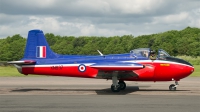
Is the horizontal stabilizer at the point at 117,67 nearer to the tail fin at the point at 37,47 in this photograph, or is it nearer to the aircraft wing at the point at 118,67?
the aircraft wing at the point at 118,67

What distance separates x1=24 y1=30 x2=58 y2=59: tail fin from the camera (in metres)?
19.7

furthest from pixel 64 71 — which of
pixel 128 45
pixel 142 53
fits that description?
pixel 128 45

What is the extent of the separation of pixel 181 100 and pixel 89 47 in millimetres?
92963

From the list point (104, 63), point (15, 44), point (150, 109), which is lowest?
point (150, 109)

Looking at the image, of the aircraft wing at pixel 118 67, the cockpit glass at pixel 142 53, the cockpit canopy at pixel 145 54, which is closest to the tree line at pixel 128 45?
the cockpit canopy at pixel 145 54

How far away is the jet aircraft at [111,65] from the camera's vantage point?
18484mm

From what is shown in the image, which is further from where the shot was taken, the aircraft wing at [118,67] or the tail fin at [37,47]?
the tail fin at [37,47]

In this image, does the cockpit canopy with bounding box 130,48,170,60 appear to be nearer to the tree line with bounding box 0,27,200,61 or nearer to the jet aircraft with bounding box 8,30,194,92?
the jet aircraft with bounding box 8,30,194,92

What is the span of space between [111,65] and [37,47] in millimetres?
4753

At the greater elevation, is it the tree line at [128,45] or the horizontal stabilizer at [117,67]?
the tree line at [128,45]

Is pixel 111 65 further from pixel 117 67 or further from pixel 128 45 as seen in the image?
pixel 128 45

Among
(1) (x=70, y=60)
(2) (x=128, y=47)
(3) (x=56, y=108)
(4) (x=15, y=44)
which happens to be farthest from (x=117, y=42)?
(3) (x=56, y=108)

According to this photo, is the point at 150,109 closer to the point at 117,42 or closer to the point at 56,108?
the point at 56,108

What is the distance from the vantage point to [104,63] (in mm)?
18156
